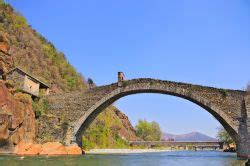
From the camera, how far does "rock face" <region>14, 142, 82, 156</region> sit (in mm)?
27763

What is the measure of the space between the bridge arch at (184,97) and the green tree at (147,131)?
68986mm

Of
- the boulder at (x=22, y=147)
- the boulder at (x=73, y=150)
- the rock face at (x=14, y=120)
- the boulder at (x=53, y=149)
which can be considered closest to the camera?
the rock face at (x=14, y=120)

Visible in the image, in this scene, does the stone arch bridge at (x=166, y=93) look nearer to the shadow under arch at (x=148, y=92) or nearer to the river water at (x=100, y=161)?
the shadow under arch at (x=148, y=92)

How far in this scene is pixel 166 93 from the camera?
30.7 metres

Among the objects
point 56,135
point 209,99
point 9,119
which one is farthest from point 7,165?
point 209,99

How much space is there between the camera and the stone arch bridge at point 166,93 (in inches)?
1085

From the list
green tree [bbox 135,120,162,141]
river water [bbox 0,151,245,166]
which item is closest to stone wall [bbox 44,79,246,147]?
river water [bbox 0,151,245,166]

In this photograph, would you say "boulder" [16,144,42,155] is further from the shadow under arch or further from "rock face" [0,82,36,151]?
the shadow under arch

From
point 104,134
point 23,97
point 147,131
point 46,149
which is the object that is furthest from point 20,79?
point 147,131

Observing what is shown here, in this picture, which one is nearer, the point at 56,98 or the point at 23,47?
the point at 56,98

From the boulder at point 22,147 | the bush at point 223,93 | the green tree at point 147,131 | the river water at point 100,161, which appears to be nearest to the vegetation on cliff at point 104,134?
the boulder at point 22,147

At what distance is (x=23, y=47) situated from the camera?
47.5 meters

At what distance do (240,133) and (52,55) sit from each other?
118ft

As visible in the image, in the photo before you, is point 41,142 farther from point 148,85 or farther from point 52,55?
point 52,55
